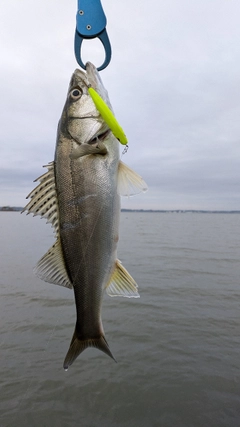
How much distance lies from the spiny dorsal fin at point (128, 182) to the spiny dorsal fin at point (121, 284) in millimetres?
655

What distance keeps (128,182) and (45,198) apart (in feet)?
2.27

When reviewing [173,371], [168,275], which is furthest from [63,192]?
[168,275]

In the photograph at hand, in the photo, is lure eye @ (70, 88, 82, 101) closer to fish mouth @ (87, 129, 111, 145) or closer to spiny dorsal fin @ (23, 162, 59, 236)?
fish mouth @ (87, 129, 111, 145)

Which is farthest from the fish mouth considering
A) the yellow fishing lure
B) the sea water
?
the sea water

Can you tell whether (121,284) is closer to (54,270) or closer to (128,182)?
(54,270)

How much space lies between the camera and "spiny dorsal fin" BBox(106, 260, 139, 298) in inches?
98.7

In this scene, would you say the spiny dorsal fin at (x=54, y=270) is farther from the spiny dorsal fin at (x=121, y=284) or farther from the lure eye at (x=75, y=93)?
the lure eye at (x=75, y=93)

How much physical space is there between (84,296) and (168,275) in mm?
11568

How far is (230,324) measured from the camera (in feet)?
25.8

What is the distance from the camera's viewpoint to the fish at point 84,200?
2223 mm

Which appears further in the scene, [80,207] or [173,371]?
[173,371]

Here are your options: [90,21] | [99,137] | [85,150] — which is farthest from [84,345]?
[90,21]

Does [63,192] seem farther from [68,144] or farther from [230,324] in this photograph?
[230,324]

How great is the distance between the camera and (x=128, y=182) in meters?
2.28
